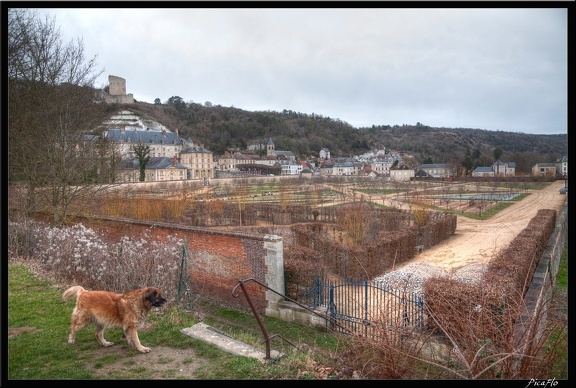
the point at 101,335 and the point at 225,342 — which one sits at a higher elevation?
the point at 101,335

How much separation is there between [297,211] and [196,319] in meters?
20.8

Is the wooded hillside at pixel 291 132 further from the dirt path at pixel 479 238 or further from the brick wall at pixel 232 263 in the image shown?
the brick wall at pixel 232 263

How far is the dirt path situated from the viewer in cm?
1634

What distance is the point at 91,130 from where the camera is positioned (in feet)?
53.8

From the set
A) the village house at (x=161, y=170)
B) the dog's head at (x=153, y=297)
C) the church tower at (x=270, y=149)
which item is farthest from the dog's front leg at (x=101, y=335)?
the church tower at (x=270, y=149)

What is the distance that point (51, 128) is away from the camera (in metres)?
15.0

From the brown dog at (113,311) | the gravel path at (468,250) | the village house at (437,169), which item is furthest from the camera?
the village house at (437,169)

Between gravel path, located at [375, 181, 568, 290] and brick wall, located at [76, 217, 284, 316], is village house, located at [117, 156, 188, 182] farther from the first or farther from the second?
brick wall, located at [76, 217, 284, 316]

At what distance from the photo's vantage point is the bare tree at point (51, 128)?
552 inches

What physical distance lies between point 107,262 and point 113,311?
12.8 ft

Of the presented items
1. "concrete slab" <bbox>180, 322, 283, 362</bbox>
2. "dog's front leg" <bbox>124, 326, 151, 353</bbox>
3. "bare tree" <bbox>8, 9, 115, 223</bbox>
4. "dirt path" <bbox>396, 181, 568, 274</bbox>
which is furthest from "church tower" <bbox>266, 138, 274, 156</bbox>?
"dog's front leg" <bbox>124, 326, 151, 353</bbox>

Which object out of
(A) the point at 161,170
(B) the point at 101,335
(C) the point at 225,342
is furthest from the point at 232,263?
(A) the point at 161,170

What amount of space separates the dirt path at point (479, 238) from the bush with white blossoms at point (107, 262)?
9.56 m

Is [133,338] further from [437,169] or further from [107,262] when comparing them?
[437,169]
